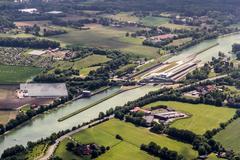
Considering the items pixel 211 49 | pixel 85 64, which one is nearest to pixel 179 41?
pixel 211 49

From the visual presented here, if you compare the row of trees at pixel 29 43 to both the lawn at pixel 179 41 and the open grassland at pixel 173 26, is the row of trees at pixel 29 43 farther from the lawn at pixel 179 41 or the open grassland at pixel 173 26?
the open grassland at pixel 173 26

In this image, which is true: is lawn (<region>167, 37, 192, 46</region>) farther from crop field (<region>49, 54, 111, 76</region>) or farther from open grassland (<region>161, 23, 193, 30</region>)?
crop field (<region>49, 54, 111, 76</region>)

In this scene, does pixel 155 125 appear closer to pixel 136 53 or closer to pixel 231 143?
pixel 231 143

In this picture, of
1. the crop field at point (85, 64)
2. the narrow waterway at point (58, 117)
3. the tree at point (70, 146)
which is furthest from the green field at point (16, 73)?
the tree at point (70, 146)

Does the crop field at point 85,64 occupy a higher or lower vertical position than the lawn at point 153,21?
lower

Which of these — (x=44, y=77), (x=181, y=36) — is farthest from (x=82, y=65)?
(x=181, y=36)

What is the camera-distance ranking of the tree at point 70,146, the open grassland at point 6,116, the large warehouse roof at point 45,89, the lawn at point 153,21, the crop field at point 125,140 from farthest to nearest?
1. the lawn at point 153,21
2. the large warehouse roof at point 45,89
3. the open grassland at point 6,116
4. the tree at point 70,146
5. the crop field at point 125,140
